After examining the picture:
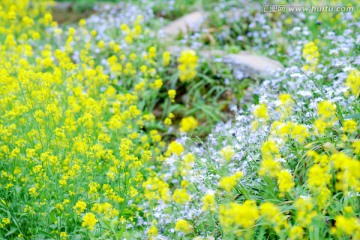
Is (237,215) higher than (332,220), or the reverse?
(237,215)

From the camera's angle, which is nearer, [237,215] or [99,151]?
Answer: [237,215]

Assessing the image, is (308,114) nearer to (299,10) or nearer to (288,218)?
(288,218)

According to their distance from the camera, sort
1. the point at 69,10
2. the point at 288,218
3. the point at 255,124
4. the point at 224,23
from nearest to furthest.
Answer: the point at 288,218 < the point at 255,124 < the point at 224,23 < the point at 69,10

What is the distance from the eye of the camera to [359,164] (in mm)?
2258

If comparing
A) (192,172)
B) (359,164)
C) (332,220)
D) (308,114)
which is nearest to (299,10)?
(308,114)

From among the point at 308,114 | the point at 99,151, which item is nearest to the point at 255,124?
the point at 308,114

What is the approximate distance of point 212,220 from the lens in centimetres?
309

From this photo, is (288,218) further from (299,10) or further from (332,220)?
(299,10)

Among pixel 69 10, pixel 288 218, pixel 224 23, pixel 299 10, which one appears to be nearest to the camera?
pixel 288 218

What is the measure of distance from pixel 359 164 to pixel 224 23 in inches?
184

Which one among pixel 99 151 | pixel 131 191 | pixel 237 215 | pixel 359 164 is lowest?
pixel 131 191

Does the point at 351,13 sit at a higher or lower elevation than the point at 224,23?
higher

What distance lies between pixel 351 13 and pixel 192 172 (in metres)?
2.66

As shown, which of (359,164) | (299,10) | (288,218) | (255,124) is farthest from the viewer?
(299,10)
